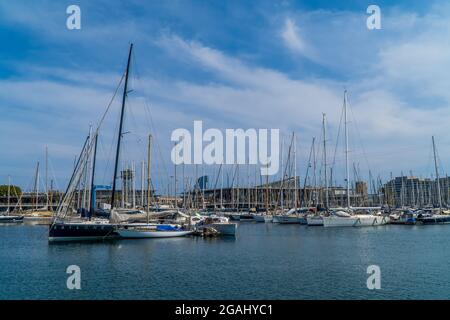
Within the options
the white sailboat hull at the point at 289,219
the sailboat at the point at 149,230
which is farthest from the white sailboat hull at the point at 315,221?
the sailboat at the point at 149,230

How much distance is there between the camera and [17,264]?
32.5m

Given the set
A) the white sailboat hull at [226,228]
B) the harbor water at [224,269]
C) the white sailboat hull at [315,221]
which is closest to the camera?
the harbor water at [224,269]

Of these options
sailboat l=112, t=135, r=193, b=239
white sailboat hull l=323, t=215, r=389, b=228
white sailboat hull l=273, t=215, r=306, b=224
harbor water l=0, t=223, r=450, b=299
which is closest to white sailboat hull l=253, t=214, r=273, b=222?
white sailboat hull l=273, t=215, r=306, b=224

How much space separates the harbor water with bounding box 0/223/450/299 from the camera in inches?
913

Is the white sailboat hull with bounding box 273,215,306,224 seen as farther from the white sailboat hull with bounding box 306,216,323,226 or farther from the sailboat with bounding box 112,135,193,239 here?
the sailboat with bounding box 112,135,193,239

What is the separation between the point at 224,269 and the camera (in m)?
30.1

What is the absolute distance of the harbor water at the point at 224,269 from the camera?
23.2 metres

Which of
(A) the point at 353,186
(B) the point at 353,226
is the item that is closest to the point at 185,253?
(B) the point at 353,226

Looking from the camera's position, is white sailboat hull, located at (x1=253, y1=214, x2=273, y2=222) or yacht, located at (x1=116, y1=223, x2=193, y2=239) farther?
white sailboat hull, located at (x1=253, y1=214, x2=273, y2=222)

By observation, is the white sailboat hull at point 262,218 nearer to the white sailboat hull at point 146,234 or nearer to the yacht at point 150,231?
the yacht at point 150,231

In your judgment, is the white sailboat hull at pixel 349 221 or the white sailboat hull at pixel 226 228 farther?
the white sailboat hull at pixel 349 221

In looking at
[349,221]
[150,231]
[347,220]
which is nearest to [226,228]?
[150,231]

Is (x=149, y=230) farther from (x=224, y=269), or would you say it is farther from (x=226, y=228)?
(x=224, y=269)
